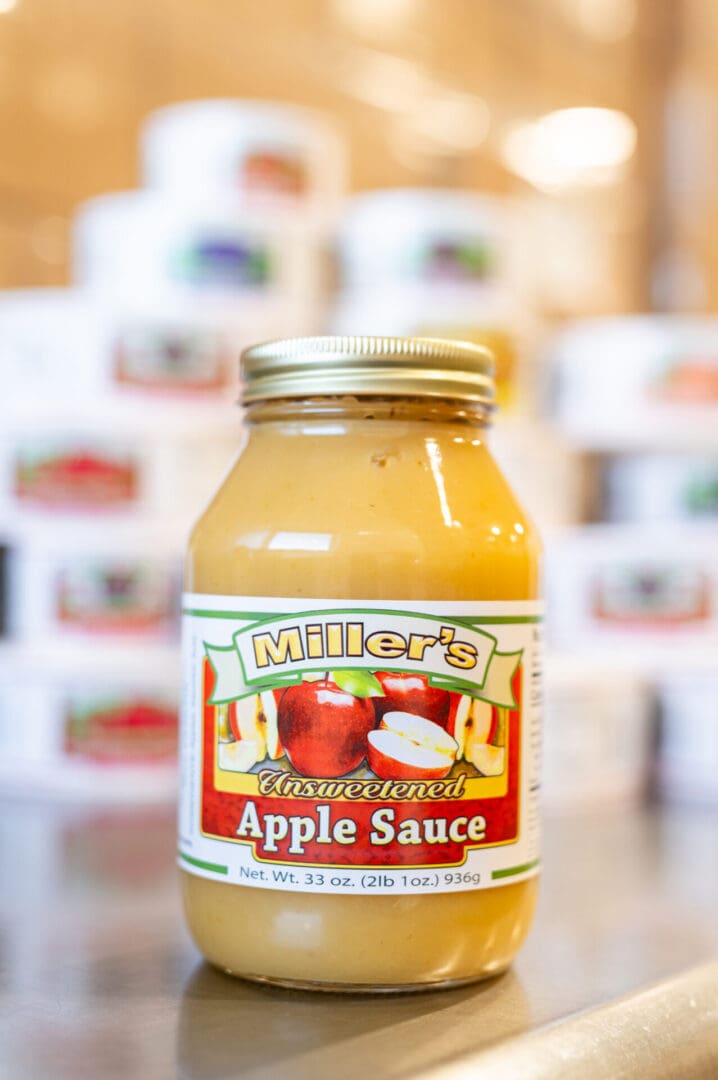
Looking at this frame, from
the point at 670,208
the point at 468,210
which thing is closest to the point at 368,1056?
the point at 468,210

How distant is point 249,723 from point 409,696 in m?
0.08

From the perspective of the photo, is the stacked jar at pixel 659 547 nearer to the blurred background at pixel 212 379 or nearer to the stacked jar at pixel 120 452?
the blurred background at pixel 212 379

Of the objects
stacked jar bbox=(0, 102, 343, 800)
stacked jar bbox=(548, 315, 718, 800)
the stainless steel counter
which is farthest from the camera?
stacked jar bbox=(548, 315, 718, 800)

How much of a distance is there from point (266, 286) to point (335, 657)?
78 centimetres

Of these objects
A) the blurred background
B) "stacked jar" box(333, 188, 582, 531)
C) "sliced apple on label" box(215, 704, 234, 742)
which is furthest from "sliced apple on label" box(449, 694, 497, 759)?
"stacked jar" box(333, 188, 582, 531)

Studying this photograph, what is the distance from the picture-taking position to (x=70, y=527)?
1.18m

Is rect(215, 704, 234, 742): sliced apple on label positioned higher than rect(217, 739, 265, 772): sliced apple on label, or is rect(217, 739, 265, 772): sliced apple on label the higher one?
rect(215, 704, 234, 742): sliced apple on label

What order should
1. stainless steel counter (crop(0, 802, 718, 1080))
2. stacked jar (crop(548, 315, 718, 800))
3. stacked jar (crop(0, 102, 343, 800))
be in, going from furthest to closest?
1. stacked jar (crop(548, 315, 718, 800))
2. stacked jar (crop(0, 102, 343, 800))
3. stainless steel counter (crop(0, 802, 718, 1080))

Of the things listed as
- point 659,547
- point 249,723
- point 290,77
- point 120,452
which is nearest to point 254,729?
point 249,723

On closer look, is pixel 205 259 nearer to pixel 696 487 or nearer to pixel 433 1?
pixel 696 487

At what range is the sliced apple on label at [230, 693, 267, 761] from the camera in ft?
2.00

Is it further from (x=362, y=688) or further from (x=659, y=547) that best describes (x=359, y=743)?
(x=659, y=547)

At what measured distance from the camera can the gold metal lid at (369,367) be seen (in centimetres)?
62

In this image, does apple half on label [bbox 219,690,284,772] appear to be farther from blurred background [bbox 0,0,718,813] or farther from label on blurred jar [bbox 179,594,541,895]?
blurred background [bbox 0,0,718,813]
